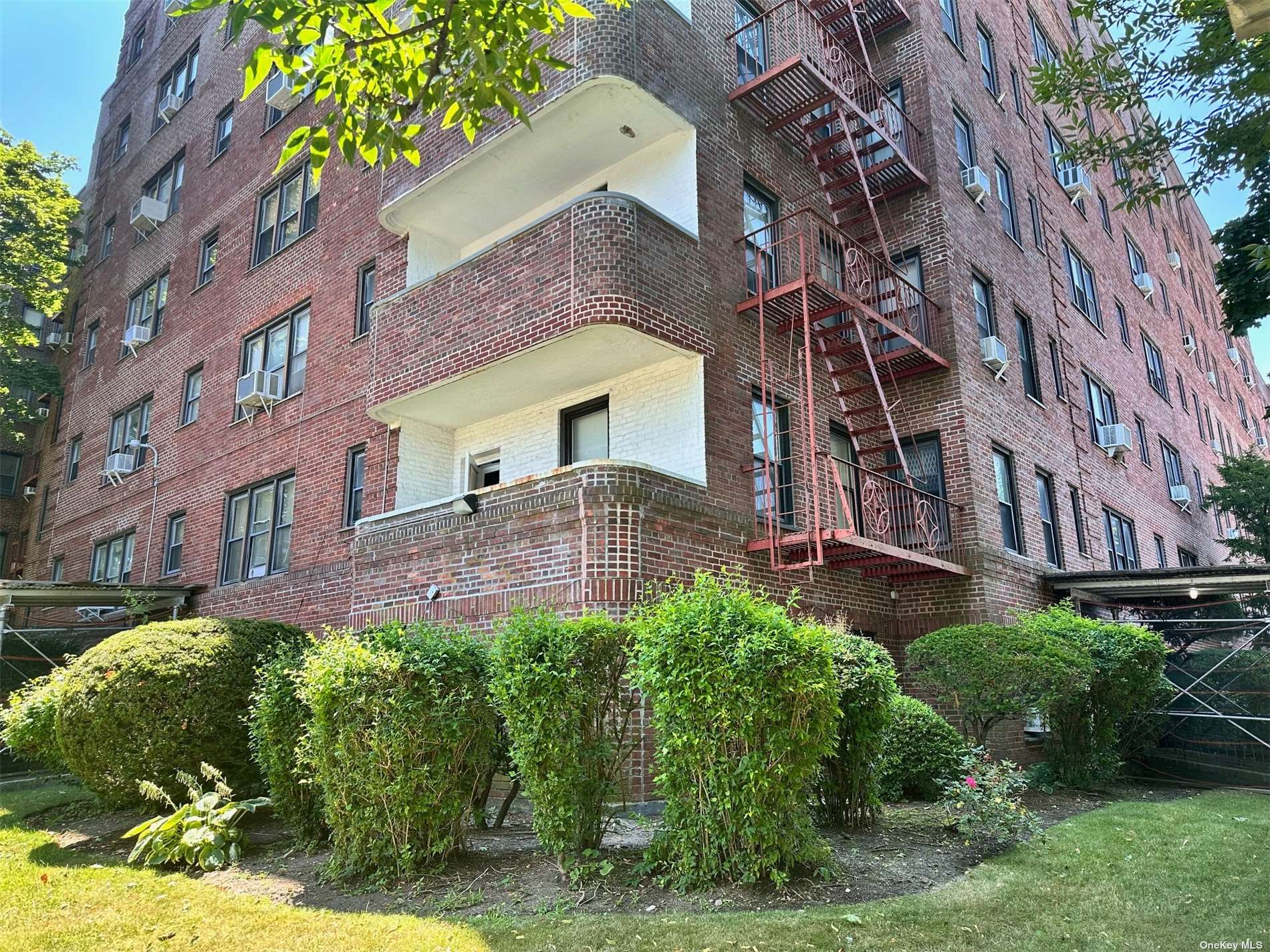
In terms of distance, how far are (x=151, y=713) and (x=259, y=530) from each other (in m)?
8.29

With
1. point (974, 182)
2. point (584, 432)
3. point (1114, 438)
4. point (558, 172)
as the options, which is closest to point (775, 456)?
point (584, 432)

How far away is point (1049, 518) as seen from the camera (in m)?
16.0

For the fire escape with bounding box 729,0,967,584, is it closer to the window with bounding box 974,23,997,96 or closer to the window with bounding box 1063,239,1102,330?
the window with bounding box 974,23,997,96

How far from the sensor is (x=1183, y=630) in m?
13.3

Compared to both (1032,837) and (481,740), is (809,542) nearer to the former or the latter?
(1032,837)

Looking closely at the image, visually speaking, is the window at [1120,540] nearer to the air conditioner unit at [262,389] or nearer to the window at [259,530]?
the window at [259,530]

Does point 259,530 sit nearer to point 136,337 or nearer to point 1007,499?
point 136,337

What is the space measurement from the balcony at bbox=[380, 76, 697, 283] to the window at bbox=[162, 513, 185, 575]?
26.4ft

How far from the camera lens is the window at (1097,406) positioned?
62.7ft

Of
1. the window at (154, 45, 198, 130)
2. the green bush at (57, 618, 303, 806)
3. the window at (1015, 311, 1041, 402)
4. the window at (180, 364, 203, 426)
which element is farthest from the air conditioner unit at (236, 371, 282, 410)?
the window at (1015, 311, 1041, 402)

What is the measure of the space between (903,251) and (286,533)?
1175 cm

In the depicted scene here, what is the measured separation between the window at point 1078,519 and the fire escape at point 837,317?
212 inches

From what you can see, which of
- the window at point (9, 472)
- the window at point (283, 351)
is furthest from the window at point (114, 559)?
the window at point (9, 472)

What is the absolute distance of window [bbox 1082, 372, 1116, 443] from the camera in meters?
19.1
